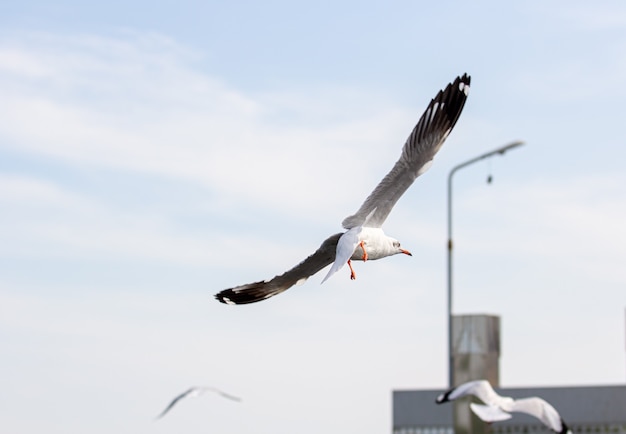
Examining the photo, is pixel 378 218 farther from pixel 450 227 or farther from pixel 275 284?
pixel 450 227

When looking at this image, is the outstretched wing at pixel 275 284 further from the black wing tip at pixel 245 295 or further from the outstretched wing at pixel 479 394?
the outstretched wing at pixel 479 394

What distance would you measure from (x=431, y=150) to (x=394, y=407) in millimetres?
47336

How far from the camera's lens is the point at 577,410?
60688 millimetres

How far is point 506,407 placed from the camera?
2928cm

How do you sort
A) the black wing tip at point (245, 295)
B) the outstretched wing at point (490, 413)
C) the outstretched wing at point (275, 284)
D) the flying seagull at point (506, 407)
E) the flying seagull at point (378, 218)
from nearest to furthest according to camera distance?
the flying seagull at point (378, 218) → the outstretched wing at point (275, 284) → the black wing tip at point (245, 295) → the outstretched wing at point (490, 413) → the flying seagull at point (506, 407)

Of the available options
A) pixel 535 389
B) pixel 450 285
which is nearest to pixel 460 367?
pixel 535 389

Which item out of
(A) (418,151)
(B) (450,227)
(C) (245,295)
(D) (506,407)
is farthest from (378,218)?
(B) (450,227)

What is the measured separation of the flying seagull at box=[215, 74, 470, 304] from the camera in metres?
16.6

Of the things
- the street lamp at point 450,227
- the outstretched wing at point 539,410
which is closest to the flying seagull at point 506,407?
the outstretched wing at point 539,410

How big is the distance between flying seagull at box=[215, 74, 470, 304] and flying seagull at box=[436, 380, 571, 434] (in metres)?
10.0

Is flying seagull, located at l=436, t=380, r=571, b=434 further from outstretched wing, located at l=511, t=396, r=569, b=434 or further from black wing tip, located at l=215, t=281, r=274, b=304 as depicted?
black wing tip, located at l=215, t=281, r=274, b=304

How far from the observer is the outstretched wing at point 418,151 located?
17.4 metres

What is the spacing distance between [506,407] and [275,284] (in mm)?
12051

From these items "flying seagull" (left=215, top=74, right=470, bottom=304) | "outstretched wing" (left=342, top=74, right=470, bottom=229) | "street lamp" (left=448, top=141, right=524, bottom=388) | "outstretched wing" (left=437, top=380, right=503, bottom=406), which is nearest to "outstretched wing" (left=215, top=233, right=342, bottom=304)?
"flying seagull" (left=215, top=74, right=470, bottom=304)
